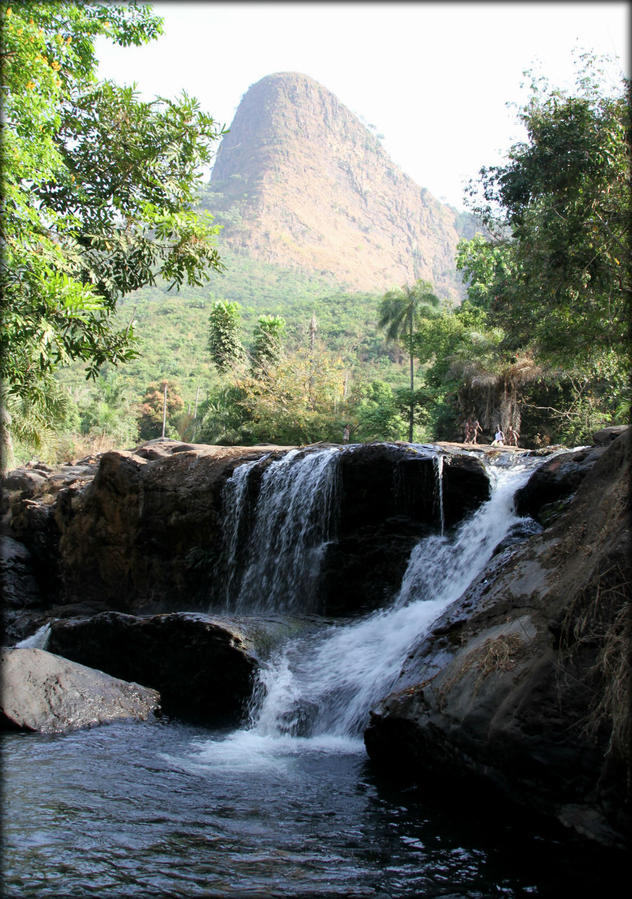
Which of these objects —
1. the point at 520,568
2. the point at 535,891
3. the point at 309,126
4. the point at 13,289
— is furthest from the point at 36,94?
the point at 309,126

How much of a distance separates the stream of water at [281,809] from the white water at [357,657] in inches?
0.9

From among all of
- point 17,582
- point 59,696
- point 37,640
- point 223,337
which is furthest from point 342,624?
point 223,337

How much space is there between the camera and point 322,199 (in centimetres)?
16412

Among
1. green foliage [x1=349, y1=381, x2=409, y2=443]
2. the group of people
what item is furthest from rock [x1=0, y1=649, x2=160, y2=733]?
green foliage [x1=349, y1=381, x2=409, y2=443]

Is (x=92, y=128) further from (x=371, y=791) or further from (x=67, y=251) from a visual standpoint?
(x=371, y=791)

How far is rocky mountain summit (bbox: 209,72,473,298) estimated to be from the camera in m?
142

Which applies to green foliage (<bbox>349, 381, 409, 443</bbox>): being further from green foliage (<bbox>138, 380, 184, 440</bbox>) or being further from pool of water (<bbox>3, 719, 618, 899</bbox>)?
pool of water (<bbox>3, 719, 618, 899</bbox>)

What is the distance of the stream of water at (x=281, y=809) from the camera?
12.8 ft

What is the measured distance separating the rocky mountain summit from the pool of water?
12887cm

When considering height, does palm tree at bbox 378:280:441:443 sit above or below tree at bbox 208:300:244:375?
above

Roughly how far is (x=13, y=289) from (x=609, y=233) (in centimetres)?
666

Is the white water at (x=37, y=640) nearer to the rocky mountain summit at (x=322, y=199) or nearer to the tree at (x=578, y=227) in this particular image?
the tree at (x=578, y=227)

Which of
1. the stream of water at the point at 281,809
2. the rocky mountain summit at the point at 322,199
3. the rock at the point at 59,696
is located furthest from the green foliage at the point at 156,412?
the rocky mountain summit at the point at 322,199

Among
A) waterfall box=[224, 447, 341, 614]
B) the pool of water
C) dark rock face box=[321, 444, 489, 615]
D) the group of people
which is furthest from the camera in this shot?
the group of people
